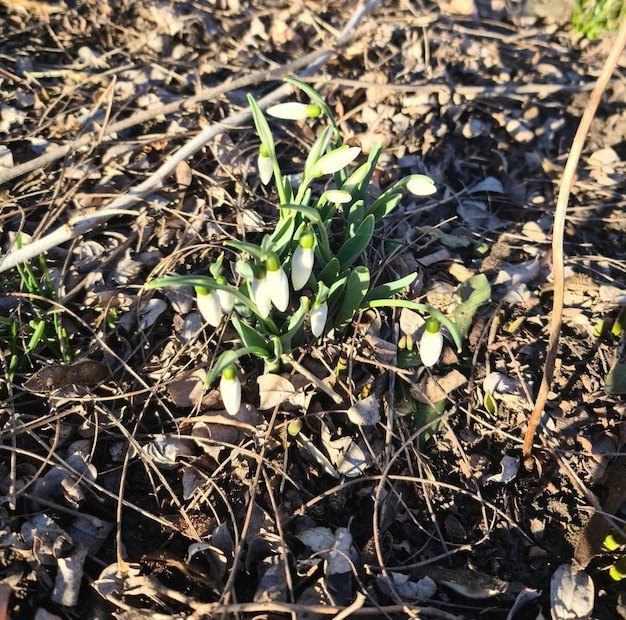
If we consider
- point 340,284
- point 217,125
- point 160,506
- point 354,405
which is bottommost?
point 160,506

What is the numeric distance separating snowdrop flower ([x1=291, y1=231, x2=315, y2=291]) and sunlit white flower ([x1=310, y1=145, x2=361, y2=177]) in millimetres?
233

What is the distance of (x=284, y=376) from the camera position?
68.9 inches

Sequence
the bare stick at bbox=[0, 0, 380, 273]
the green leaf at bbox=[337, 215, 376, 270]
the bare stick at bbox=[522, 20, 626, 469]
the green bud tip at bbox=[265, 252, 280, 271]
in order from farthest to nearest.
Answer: the bare stick at bbox=[0, 0, 380, 273] → the green leaf at bbox=[337, 215, 376, 270] → the green bud tip at bbox=[265, 252, 280, 271] → the bare stick at bbox=[522, 20, 626, 469]

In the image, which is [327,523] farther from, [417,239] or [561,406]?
[417,239]

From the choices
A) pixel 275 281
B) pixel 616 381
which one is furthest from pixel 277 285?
pixel 616 381

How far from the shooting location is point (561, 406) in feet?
5.89

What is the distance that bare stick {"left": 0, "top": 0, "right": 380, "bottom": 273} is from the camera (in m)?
1.89

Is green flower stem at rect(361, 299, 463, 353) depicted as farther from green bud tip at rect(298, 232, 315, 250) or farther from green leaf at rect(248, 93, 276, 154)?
green leaf at rect(248, 93, 276, 154)

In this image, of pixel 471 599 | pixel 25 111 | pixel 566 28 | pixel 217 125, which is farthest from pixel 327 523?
pixel 566 28

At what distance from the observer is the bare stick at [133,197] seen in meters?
1.89

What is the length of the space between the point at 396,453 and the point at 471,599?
1.36 ft

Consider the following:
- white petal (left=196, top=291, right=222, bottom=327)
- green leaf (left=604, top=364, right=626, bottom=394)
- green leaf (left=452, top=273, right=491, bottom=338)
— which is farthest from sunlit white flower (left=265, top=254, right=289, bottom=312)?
green leaf (left=604, top=364, right=626, bottom=394)

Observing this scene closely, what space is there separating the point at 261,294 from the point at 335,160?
0.41m

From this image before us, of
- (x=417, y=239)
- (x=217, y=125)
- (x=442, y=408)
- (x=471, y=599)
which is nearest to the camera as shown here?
(x=471, y=599)
